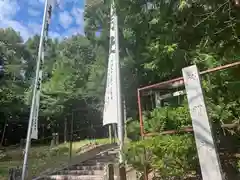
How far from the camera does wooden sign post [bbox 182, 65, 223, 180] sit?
10.5 feet

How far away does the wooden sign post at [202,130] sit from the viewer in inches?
126

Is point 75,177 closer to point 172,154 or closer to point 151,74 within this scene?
point 172,154

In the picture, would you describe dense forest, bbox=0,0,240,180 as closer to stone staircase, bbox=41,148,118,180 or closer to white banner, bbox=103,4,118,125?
white banner, bbox=103,4,118,125

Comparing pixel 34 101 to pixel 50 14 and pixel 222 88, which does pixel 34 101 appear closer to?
pixel 50 14

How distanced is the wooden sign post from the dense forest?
73 centimetres

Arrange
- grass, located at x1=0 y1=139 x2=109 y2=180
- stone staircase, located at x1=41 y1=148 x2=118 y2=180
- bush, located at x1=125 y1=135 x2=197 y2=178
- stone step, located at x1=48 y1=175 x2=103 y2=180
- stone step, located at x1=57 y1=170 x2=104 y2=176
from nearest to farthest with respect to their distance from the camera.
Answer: bush, located at x1=125 y1=135 x2=197 y2=178 → stone step, located at x1=48 y1=175 x2=103 y2=180 → stone staircase, located at x1=41 y1=148 x2=118 y2=180 → stone step, located at x1=57 y1=170 x2=104 y2=176 → grass, located at x1=0 y1=139 x2=109 y2=180

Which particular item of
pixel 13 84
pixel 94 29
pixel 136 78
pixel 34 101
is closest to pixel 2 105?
pixel 13 84

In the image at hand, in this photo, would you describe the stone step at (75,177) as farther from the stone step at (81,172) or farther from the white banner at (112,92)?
the white banner at (112,92)

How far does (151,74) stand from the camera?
12023 millimetres

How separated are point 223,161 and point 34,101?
15.5ft

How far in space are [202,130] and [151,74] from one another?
8.73 m

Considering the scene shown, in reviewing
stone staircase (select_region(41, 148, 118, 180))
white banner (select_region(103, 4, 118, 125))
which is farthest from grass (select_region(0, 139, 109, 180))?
white banner (select_region(103, 4, 118, 125))

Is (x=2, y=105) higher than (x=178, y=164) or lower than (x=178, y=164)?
higher

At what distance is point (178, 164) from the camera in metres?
4.57
